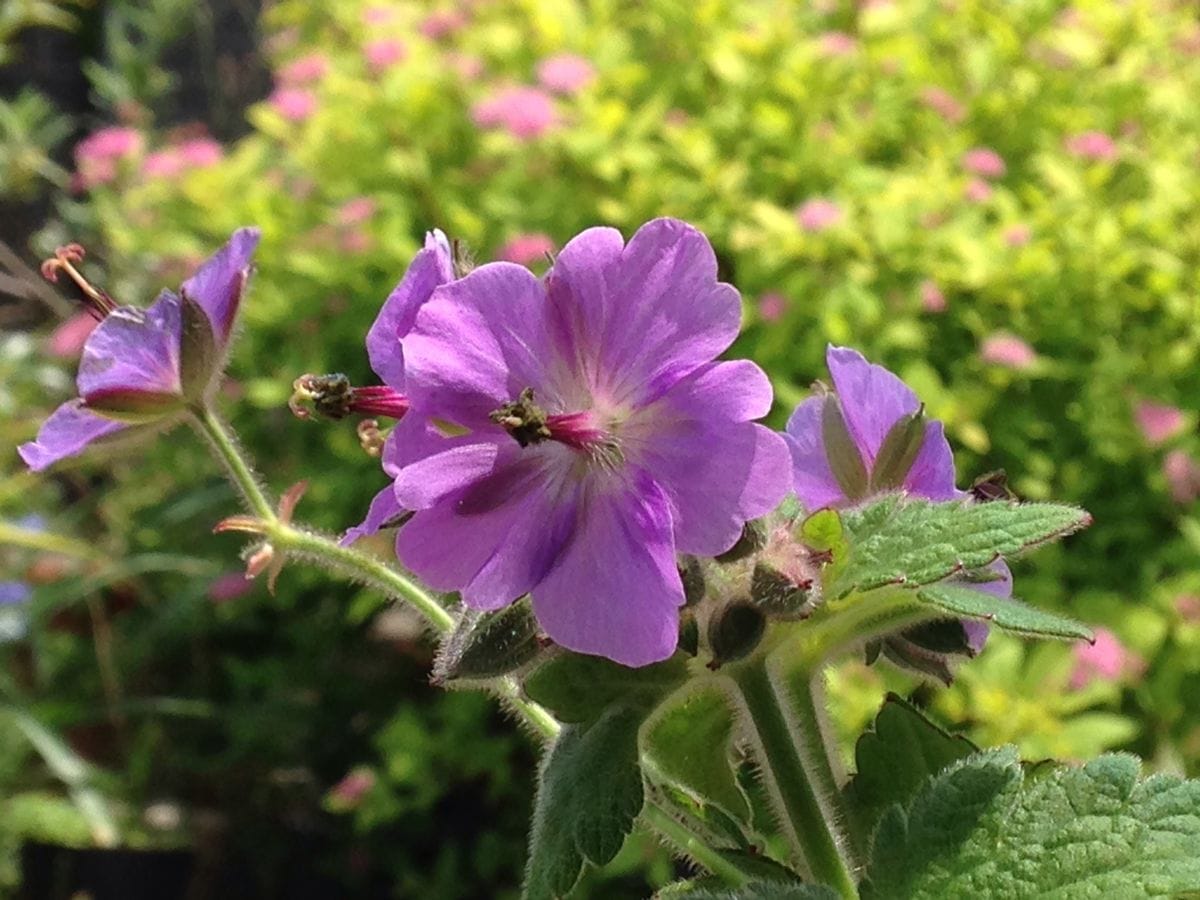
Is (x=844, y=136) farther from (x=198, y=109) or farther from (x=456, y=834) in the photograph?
(x=198, y=109)

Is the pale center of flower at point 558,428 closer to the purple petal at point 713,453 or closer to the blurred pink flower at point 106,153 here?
the purple petal at point 713,453

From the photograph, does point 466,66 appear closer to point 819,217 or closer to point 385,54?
point 385,54

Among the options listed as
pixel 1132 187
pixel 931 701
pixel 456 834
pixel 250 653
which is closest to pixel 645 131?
pixel 1132 187

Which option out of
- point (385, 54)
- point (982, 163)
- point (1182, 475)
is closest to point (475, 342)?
point (1182, 475)

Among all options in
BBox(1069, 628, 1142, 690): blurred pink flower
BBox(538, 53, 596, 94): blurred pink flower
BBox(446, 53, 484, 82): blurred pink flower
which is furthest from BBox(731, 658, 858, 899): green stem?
BBox(446, 53, 484, 82): blurred pink flower

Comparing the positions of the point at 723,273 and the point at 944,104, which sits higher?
the point at 944,104

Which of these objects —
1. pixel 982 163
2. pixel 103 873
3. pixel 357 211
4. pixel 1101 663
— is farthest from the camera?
pixel 103 873
